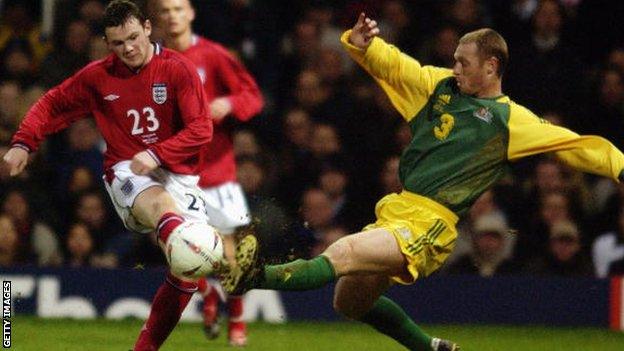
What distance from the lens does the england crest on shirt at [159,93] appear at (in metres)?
8.14

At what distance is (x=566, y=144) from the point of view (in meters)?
7.85

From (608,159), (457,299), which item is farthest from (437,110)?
(457,299)

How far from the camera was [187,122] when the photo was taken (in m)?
8.06

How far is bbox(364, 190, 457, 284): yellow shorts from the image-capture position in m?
7.75

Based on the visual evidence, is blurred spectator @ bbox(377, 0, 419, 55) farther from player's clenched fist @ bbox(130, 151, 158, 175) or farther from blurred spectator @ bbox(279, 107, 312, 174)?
player's clenched fist @ bbox(130, 151, 158, 175)

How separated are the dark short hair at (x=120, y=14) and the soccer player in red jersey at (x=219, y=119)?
1.73m

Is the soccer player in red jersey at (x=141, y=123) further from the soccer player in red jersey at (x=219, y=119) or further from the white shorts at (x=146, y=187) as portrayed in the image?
the soccer player in red jersey at (x=219, y=119)

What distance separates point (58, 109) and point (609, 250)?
5.43 metres

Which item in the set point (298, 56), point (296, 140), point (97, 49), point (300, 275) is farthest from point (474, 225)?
point (300, 275)

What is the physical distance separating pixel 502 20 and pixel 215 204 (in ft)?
14.2

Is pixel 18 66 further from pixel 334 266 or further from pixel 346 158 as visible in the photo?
pixel 334 266

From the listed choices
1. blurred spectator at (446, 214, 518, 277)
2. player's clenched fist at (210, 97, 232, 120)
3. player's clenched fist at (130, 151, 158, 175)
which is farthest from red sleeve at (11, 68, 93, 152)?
blurred spectator at (446, 214, 518, 277)

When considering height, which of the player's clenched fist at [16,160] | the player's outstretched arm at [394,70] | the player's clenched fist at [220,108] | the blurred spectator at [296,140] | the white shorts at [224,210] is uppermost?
the player's outstretched arm at [394,70]

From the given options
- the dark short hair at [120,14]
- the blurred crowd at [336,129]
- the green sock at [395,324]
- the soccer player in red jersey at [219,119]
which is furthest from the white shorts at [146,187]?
the blurred crowd at [336,129]
